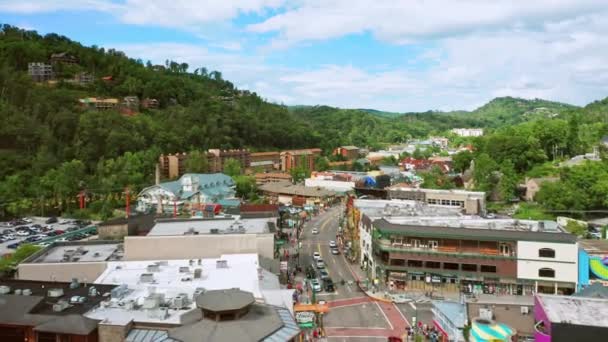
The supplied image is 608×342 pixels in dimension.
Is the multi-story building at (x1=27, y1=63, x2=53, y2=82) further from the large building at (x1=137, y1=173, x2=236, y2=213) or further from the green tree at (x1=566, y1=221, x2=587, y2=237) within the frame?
the green tree at (x1=566, y1=221, x2=587, y2=237)

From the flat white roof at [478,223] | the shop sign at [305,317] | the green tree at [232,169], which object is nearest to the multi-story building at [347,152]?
the green tree at [232,169]

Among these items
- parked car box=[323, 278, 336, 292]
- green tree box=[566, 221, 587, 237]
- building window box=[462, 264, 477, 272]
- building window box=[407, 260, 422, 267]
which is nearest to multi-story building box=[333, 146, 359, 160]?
green tree box=[566, 221, 587, 237]

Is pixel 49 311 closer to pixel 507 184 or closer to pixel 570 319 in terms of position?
pixel 570 319

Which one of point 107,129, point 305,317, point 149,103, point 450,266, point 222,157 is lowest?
point 305,317

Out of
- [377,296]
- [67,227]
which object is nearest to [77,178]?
[67,227]

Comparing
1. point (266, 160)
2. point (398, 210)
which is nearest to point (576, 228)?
point (398, 210)

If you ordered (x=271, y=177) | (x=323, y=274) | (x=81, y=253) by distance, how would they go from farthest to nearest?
(x=271, y=177), (x=323, y=274), (x=81, y=253)

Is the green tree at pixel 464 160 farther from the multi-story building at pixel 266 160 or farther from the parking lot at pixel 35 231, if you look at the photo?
the parking lot at pixel 35 231

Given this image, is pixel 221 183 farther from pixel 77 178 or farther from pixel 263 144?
pixel 263 144
